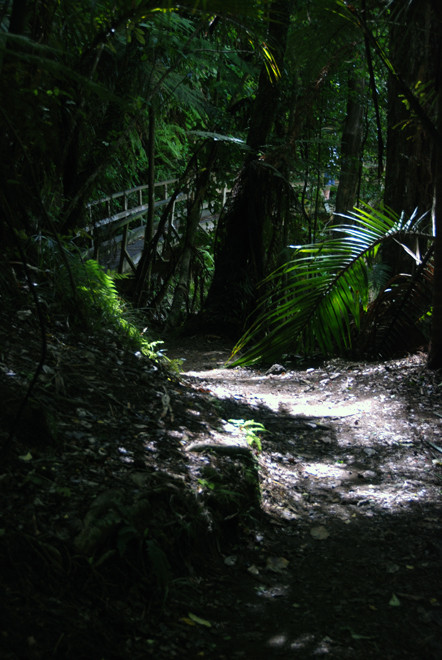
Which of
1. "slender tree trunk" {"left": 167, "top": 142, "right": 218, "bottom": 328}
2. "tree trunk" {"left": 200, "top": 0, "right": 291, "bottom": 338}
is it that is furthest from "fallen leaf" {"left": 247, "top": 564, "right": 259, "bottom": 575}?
"slender tree trunk" {"left": 167, "top": 142, "right": 218, "bottom": 328}

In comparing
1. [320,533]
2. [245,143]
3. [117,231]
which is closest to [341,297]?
[320,533]

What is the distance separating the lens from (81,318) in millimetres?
3750

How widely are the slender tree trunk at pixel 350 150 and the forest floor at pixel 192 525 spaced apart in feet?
21.2

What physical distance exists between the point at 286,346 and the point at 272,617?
8.18 feet

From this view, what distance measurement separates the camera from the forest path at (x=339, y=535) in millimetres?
1757

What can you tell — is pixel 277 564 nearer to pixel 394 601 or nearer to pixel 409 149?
pixel 394 601

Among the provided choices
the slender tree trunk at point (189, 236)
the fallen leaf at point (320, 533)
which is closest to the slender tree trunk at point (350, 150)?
the slender tree trunk at point (189, 236)

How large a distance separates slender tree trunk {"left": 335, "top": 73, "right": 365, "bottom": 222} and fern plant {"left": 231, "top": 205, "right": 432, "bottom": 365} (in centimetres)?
468

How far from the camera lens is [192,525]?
2.11m

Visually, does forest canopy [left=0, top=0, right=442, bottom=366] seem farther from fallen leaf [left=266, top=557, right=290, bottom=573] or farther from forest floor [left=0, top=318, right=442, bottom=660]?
fallen leaf [left=266, top=557, right=290, bottom=573]

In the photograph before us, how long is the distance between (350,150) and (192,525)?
8.55 meters

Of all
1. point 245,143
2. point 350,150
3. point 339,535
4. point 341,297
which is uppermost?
point 350,150

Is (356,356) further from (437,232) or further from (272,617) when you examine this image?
(272,617)

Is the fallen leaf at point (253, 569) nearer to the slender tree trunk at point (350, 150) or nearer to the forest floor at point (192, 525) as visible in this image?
the forest floor at point (192, 525)
